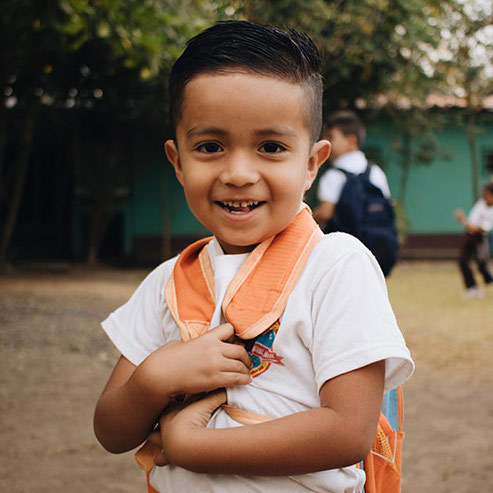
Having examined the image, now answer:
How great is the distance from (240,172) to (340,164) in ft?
11.0

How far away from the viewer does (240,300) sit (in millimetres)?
1120

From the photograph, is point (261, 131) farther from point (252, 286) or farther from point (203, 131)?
point (252, 286)

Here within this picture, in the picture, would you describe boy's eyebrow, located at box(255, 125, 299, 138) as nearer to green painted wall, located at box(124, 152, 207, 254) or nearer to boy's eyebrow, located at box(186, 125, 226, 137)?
boy's eyebrow, located at box(186, 125, 226, 137)

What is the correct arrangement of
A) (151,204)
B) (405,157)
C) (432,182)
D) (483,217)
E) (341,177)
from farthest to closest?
1. (432,182)
2. (151,204)
3. (405,157)
4. (483,217)
5. (341,177)

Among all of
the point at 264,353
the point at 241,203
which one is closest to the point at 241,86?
the point at 241,203

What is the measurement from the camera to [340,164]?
4363mm

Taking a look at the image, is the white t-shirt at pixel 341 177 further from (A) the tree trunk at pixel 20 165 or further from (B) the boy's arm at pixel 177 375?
(A) the tree trunk at pixel 20 165

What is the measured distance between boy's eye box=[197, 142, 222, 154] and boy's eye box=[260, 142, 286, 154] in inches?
3.0

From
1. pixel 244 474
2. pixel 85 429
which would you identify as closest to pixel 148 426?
pixel 244 474

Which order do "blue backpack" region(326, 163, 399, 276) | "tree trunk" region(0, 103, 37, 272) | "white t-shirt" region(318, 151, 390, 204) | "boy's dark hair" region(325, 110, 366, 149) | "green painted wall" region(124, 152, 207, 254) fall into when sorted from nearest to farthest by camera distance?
"blue backpack" region(326, 163, 399, 276)
"white t-shirt" region(318, 151, 390, 204)
"boy's dark hair" region(325, 110, 366, 149)
"tree trunk" region(0, 103, 37, 272)
"green painted wall" region(124, 152, 207, 254)

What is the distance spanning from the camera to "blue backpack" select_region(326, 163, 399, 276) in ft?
13.6

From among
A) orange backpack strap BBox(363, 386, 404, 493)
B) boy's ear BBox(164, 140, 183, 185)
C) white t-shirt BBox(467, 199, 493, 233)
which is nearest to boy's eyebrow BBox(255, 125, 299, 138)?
boy's ear BBox(164, 140, 183, 185)

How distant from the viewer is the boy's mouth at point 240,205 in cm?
115

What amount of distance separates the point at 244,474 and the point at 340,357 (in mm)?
244
